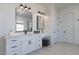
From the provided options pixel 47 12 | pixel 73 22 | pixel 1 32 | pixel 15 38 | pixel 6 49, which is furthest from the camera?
pixel 73 22

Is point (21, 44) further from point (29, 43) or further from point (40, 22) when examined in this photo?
point (40, 22)

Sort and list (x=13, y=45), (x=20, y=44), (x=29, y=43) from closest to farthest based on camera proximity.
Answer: (x=13, y=45), (x=20, y=44), (x=29, y=43)

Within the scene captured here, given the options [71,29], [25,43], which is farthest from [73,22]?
[25,43]

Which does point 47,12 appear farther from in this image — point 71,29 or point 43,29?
point 71,29

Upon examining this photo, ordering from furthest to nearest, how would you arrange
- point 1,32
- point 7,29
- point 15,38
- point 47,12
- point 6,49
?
point 47,12 < point 7,29 < point 1,32 < point 15,38 < point 6,49

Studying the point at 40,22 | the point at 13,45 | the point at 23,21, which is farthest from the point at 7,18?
the point at 40,22

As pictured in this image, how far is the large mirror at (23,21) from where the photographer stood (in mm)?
4454

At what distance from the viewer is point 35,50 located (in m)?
4.60

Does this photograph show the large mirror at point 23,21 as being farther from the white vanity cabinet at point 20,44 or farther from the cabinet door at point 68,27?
the cabinet door at point 68,27

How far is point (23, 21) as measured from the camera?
15.7 ft

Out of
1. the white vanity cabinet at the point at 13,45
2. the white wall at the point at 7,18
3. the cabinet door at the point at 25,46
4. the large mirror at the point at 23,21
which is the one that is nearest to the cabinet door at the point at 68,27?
the large mirror at the point at 23,21

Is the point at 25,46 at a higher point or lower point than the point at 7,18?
lower

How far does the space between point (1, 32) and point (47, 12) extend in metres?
3.12

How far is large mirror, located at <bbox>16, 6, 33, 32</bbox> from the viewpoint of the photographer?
14.6 ft
